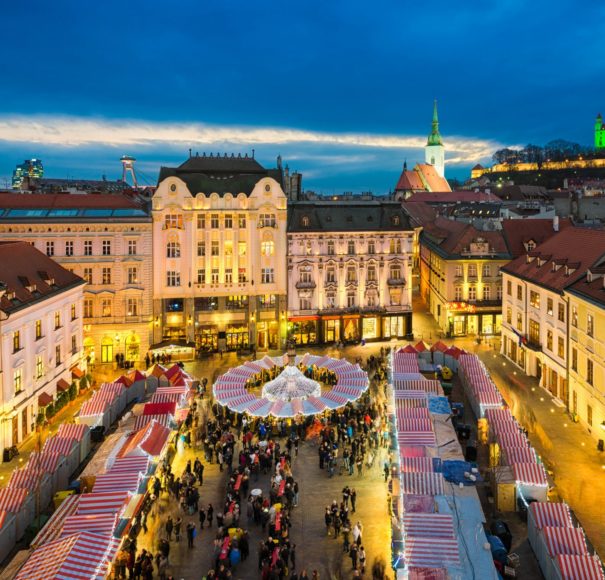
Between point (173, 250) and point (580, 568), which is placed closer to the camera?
point (580, 568)

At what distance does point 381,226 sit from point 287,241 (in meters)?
11.1

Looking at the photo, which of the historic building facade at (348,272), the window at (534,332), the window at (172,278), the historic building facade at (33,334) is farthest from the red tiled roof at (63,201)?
the window at (534,332)

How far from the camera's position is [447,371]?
148 ft

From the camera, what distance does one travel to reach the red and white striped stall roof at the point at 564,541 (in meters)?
19.6

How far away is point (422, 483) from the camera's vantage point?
24.2 m

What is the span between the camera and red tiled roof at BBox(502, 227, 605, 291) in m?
42.1

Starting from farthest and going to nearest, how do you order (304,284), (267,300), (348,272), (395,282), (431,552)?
(395,282), (348,272), (304,284), (267,300), (431,552)

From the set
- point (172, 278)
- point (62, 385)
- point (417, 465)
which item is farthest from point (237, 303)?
point (417, 465)

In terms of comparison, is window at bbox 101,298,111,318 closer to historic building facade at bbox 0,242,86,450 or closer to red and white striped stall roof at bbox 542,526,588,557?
historic building facade at bbox 0,242,86,450

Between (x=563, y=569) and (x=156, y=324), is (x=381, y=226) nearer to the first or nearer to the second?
(x=156, y=324)

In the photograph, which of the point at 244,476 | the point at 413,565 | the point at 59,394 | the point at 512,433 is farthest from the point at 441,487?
the point at 59,394

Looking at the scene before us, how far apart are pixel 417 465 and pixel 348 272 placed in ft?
118

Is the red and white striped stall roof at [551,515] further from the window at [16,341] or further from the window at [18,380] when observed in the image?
the window at [16,341]

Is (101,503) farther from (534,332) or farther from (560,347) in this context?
(534,332)
